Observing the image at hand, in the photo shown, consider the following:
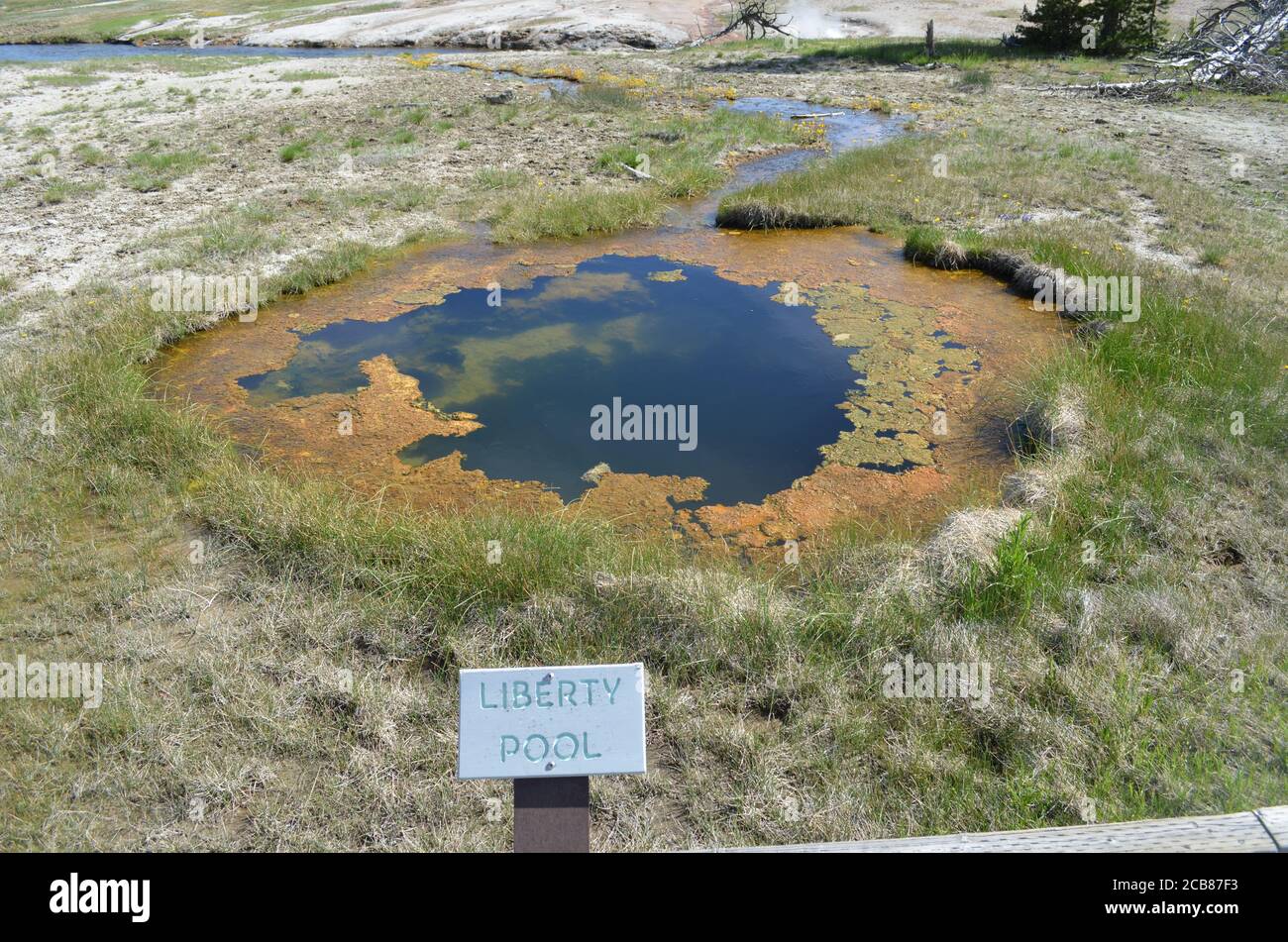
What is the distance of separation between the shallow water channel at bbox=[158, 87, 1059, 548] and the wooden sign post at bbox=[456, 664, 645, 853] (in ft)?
11.2

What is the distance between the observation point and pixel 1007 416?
22.5ft

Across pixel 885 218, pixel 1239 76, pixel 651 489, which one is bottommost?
pixel 651 489

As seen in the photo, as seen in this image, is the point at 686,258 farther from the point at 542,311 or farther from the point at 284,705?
the point at 284,705

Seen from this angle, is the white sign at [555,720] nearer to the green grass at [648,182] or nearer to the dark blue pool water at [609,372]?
the dark blue pool water at [609,372]

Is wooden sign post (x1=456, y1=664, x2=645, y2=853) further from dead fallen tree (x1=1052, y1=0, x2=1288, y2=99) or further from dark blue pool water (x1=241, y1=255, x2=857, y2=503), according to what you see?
dead fallen tree (x1=1052, y1=0, x2=1288, y2=99)

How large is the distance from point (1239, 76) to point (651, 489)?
64.6 feet

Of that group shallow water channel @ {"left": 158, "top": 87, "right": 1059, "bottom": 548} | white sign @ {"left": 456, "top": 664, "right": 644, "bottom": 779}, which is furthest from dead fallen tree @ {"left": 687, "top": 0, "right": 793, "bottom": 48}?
white sign @ {"left": 456, "top": 664, "right": 644, "bottom": 779}

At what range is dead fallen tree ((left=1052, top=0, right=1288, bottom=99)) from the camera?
60.5 ft

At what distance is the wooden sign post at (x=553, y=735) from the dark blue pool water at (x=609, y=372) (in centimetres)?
387

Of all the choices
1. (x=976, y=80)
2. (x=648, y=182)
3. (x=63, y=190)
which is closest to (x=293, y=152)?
(x=63, y=190)

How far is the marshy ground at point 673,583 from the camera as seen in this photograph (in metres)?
3.45

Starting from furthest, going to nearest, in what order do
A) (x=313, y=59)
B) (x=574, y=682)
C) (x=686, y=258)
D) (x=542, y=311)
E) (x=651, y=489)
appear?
(x=313, y=59), (x=686, y=258), (x=542, y=311), (x=651, y=489), (x=574, y=682)

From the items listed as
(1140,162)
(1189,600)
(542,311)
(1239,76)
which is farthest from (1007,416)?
(1239,76)

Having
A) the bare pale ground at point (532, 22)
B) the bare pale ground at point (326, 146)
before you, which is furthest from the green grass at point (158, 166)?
the bare pale ground at point (532, 22)
